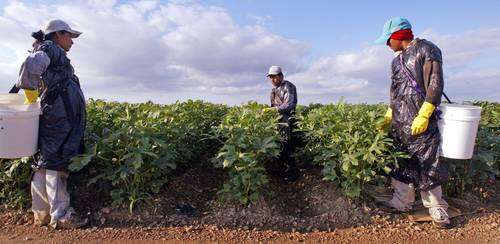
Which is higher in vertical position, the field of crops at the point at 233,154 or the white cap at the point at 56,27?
the white cap at the point at 56,27

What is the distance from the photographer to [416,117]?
4.35m

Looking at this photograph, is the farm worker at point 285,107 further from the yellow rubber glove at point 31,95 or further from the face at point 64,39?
the yellow rubber glove at point 31,95

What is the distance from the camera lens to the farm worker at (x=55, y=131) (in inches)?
165

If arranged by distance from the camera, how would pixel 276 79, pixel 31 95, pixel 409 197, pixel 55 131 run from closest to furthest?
pixel 31 95 < pixel 55 131 < pixel 409 197 < pixel 276 79

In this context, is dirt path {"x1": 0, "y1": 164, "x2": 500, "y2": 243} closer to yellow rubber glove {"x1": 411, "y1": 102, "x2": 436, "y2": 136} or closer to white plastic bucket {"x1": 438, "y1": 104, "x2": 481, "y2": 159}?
white plastic bucket {"x1": 438, "y1": 104, "x2": 481, "y2": 159}

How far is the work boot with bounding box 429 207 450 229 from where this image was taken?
4406mm

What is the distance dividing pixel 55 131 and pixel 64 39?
976 millimetres

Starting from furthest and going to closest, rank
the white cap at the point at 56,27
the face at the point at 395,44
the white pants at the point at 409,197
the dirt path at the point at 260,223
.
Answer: the face at the point at 395,44, the white pants at the point at 409,197, the white cap at the point at 56,27, the dirt path at the point at 260,223

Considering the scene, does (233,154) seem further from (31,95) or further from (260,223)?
(31,95)

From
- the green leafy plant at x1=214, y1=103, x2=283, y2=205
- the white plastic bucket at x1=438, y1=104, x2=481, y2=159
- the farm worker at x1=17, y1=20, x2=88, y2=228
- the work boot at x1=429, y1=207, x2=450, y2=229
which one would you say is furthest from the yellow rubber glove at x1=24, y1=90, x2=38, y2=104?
the work boot at x1=429, y1=207, x2=450, y2=229

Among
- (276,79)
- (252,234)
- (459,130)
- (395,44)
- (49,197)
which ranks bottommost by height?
(252,234)

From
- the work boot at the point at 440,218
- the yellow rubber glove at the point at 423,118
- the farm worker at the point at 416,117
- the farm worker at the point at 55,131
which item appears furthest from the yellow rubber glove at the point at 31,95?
the work boot at the point at 440,218

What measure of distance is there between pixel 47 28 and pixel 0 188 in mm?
1940

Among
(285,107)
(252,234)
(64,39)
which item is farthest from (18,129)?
(285,107)
